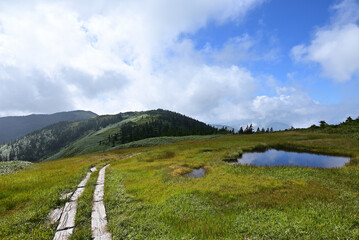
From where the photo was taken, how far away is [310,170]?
19.4 meters

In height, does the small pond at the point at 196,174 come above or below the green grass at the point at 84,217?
below

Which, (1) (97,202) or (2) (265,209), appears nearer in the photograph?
(2) (265,209)

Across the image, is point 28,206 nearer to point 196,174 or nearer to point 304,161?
point 196,174

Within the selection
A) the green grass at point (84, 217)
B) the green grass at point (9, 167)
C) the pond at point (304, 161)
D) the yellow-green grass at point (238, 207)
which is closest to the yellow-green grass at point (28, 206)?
the green grass at point (84, 217)

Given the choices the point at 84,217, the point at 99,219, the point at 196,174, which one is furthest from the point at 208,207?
the point at 196,174

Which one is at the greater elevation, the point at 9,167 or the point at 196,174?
the point at 9,167

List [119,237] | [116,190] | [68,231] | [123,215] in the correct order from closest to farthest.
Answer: [119,237]
[68,231]
[123,215]
[116,190]

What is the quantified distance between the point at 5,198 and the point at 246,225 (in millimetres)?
19386

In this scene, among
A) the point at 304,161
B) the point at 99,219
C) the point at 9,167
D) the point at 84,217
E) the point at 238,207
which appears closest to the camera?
the point at 99,219

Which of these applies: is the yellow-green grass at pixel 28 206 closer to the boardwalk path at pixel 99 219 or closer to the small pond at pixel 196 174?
the boardwalk path at pixel 99 219

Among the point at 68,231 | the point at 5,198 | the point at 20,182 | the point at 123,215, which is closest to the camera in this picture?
the point at 68,231


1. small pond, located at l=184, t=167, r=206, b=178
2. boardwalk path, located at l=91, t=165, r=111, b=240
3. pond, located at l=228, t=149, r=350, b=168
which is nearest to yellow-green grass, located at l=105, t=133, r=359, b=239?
boardwalk path, located at l=91, t=165, r=111, b=240

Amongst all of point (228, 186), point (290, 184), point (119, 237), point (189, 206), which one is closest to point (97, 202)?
point (119, 237)

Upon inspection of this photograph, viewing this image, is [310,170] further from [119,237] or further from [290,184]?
[119,237]
